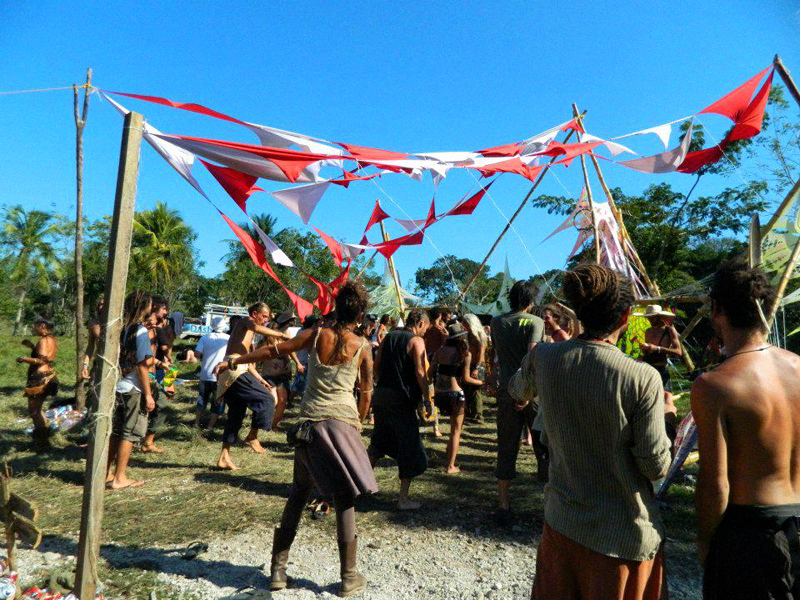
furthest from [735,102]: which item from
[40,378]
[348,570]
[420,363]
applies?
[40,378]

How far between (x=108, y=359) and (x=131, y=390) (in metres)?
2.50

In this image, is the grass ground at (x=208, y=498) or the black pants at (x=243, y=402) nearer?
→ the grass ground at (x=208, y=498)

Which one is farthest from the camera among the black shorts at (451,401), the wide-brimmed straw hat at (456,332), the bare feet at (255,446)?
the wide-brimmed straw hat at (456,332)

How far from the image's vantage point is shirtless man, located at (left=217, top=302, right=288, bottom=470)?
561 centimetres

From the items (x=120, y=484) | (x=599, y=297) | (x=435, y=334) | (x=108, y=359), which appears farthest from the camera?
(x=435, y=334)

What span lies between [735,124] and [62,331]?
121 feet

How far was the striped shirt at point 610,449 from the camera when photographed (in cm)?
179

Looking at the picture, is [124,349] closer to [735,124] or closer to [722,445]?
[722,445]

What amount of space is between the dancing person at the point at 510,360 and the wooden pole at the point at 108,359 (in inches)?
116

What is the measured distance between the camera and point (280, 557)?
3311 millimetres

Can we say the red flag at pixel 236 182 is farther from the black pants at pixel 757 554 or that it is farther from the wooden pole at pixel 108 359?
the black pants at pixel 757 554

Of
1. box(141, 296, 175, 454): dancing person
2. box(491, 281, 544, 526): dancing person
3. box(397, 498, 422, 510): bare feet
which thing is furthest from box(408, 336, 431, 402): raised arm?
box(141, 296, 175, 454): dancing person

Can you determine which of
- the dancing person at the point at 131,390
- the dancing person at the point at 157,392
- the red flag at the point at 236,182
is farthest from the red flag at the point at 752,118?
the dancing person at the point at 157,392

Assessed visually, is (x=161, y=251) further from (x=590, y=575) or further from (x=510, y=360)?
(x=590, y=575)
